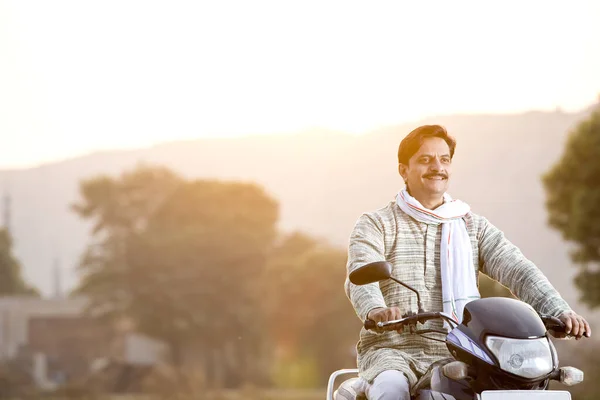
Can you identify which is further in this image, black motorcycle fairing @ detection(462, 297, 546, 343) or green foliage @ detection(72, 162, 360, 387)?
green foliage @ detection(72, 162, 360, 387)

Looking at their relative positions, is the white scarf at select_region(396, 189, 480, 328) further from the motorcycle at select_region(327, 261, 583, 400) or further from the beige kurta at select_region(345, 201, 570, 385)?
the motorcycle at select_region(327, 261, 583, 400)

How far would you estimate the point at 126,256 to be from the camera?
76.1 metres

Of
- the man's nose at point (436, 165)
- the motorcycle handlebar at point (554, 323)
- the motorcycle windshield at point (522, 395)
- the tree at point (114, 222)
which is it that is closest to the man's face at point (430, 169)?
the man's nose at point (436, 165)

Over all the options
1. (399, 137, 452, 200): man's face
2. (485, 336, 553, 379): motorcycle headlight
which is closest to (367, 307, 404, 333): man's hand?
(485, 336, 553, 379): motorcycle headlight

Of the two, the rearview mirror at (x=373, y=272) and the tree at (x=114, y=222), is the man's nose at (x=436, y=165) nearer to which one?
the rearview mirror at (x=373, y=272)

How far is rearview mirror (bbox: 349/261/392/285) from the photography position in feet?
14.9

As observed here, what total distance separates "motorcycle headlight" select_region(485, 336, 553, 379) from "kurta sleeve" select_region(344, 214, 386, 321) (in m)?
0.78

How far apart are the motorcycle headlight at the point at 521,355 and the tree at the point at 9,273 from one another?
92.6m

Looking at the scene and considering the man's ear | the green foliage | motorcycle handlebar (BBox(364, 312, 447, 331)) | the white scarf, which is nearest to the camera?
motorcycle handlebar (BBox(364, 312, 447, 331))

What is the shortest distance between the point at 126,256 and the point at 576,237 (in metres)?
51.2

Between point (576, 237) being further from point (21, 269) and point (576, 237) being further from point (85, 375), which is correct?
point (21, 269)

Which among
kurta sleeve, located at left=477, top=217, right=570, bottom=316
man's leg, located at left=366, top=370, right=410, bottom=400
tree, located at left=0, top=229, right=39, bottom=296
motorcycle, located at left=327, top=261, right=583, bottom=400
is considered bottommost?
tree, located at left=0, top=229, right=39, bottom=296

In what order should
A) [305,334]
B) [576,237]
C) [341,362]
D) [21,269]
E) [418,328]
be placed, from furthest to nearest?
1. [21,269]
2. [305,334]
3. [341,362]
4. [576,237]
5. [418,328]

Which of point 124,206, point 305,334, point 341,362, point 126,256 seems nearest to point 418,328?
point 341,362
